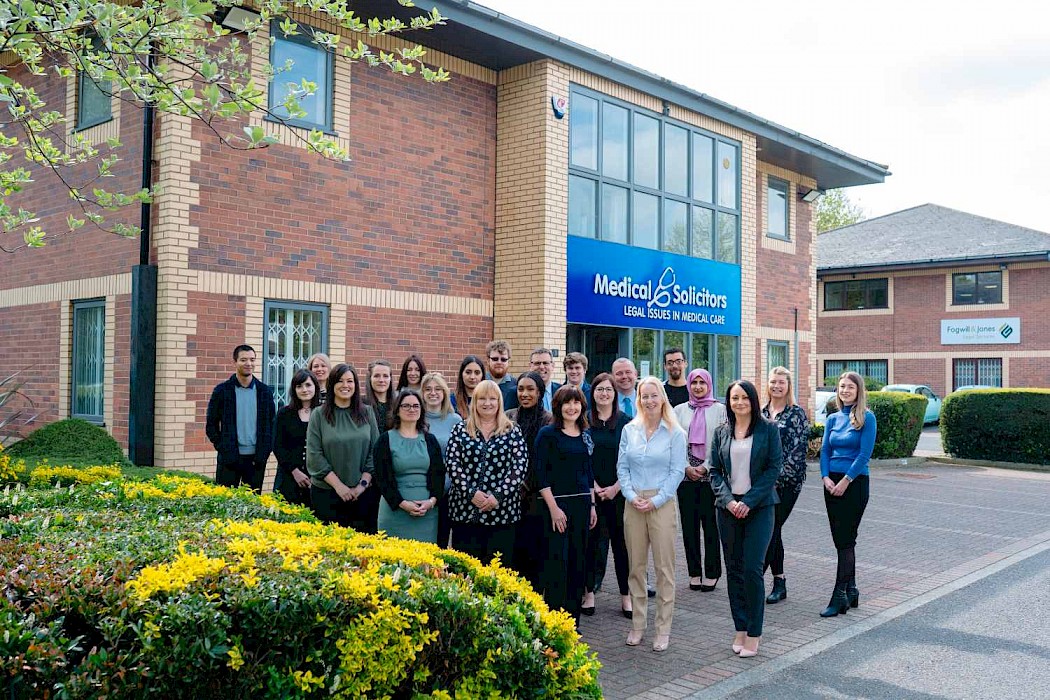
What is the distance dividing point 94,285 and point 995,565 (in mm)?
10392

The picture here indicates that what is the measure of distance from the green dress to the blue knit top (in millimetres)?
3108

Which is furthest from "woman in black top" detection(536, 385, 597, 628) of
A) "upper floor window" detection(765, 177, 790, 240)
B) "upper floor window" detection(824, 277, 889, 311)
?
"upper floor window" detection(824, 277, 889, 311)

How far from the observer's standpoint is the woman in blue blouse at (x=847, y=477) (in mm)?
7035

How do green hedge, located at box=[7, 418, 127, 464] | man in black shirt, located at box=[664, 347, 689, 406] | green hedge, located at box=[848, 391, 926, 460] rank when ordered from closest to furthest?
man in black shirt, located at box=[664, 347, 689, 406], green hedge, located at box=[7, 418, 127, 464], green hedge, located at box=[848, 391, 926, 460]

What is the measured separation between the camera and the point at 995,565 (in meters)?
8.94

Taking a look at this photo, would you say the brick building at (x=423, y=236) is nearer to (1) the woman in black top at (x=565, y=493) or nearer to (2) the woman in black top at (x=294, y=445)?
(2) the woman in black top at (x=294, y=445)

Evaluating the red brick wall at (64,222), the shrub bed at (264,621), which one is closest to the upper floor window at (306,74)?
the red brick wall at (64,222)

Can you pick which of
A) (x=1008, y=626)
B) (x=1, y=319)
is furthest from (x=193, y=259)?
(x=1008, y=626)

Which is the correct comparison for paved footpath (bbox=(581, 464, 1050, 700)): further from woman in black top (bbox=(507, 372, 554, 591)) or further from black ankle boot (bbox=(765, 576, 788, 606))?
woman in black top (bbox=(507, 372, 554, 591))

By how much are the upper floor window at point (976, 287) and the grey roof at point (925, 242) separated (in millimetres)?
835

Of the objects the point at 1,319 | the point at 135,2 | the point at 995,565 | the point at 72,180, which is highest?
the point at 135,2

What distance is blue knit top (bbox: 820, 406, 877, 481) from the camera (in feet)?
23.1

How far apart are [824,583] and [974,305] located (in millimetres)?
27569

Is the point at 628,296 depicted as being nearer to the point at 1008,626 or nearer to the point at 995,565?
the point at 995,565
